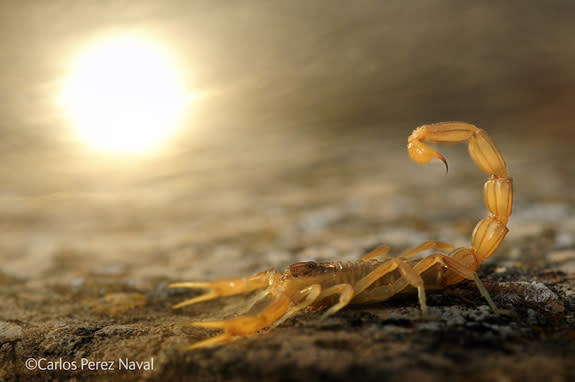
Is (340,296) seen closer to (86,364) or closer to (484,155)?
(484,155)

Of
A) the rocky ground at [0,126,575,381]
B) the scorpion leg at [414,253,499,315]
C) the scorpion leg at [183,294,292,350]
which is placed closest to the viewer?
the rocky ground at [0,126,575,381]

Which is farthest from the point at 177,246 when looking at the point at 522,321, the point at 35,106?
the point at 522,321

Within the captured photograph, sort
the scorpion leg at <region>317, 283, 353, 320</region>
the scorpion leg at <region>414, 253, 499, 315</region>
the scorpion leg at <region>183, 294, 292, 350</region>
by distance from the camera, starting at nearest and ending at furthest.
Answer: the scorpion leg at <region>183, 294, 292, 350</region>
the scorpion leg at <region>317, 283, 353, 320</region>
the scorpion leg at <region>414, 253, 499, 315</region>

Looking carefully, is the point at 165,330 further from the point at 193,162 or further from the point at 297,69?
the point at 193,162

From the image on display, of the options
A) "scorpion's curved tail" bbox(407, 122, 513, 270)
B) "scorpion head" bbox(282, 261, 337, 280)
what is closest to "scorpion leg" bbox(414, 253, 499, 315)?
"scorpion's curved tail" bbox(407, 122, 513, 270)

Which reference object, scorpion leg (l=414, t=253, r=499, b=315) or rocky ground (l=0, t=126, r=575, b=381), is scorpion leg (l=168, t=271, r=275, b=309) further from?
scorpion leg (l=414, t=253, r=499, b=315)

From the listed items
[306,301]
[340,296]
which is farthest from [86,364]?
[340,296]
